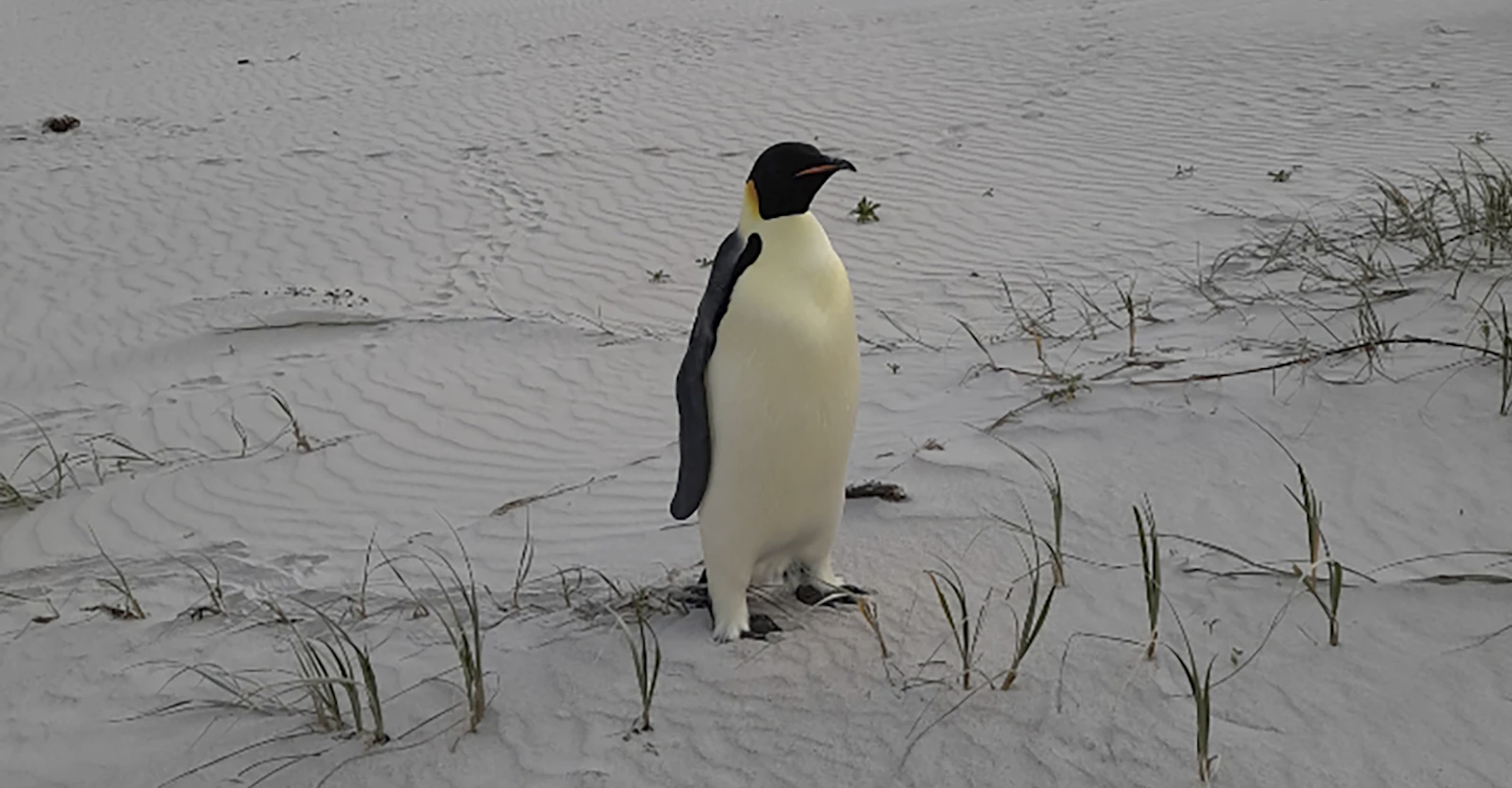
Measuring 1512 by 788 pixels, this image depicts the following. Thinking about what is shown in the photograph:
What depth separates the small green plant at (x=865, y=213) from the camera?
8.38 metres

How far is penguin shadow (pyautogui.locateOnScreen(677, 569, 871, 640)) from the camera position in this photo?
304 cm

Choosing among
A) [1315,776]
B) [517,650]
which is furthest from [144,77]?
[1315,776]

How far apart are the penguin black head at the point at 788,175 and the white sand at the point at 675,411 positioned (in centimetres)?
108

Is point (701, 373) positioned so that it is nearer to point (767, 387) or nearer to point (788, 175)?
point (767, 387)

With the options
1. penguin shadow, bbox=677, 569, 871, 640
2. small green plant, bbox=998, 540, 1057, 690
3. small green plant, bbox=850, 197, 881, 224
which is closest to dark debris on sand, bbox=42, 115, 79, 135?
small green plant, bbox=850, 197, 881, 224

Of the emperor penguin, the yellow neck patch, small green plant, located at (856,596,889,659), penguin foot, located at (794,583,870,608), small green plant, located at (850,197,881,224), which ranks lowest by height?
small green plant, located at (850,197,881,224)

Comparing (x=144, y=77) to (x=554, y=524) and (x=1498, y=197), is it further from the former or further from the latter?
(x=1498, y=197)

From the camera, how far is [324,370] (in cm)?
636

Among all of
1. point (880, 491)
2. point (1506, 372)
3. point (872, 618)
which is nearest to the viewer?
point (872, 618)

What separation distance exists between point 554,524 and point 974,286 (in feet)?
11.8

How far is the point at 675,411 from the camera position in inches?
218

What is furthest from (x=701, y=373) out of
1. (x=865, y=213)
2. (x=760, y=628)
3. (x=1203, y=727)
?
(x=865, y=213)

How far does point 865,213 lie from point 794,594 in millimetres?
5505

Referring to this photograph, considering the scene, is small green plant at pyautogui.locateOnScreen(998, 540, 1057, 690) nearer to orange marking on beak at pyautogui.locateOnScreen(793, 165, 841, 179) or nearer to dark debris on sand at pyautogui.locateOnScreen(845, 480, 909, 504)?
dark debris on sand at pyautogui.locateOnScreen(845, 480, 909, 504)
